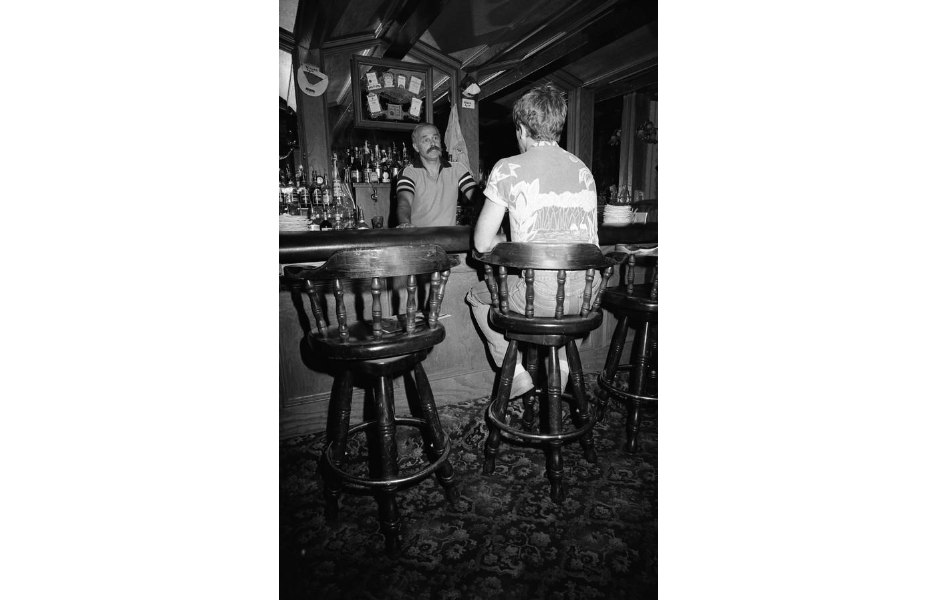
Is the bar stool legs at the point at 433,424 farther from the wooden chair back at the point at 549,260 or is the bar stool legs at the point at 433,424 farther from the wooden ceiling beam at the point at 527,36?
the wooden ceiling beam at the point at 527,36

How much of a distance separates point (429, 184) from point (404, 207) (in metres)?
0.37

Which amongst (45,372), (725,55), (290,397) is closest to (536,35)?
(290,397)

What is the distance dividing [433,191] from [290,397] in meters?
1.95

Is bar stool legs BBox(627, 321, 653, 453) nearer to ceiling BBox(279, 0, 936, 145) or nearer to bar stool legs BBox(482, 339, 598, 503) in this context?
bar stool legs BBox(482, 339, 598, 503)


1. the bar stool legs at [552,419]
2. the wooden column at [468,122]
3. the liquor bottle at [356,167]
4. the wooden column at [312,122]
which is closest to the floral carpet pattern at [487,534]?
the bar stool legs at [552,419]

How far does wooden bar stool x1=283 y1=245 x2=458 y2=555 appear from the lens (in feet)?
4.59

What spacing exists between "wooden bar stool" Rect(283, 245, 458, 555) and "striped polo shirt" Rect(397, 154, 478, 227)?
1778 millimetres

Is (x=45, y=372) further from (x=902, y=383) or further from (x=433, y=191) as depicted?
(x=433, y=191)

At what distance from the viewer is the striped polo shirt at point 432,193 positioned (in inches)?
134

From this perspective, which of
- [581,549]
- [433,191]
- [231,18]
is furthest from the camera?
[433,191]

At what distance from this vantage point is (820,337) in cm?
62

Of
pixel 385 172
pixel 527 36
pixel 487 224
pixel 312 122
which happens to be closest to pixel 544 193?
pixel 487 224

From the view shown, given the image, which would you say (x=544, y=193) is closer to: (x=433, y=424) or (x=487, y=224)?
(x=487, y=224)

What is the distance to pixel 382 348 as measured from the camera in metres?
1.49
